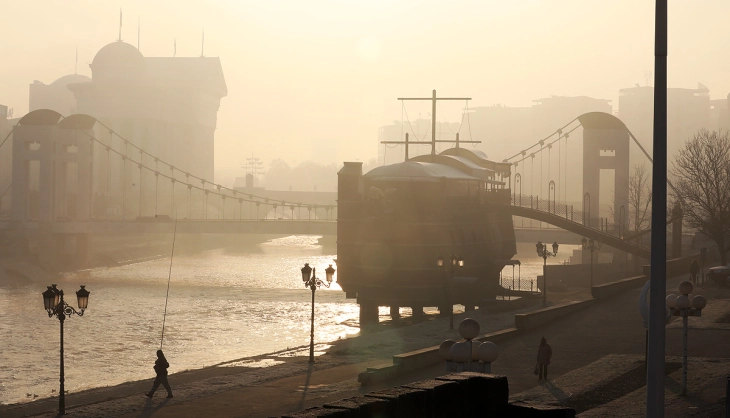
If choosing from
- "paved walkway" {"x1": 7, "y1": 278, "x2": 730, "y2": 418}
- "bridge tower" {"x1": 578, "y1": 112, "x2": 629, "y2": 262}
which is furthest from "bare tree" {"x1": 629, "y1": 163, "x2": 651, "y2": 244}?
"paved walkway" {"x1": 7, "y1": 278, "x2": 730, "y2": 418}

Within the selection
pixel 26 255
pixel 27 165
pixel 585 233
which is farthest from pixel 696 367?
pixel 27 165

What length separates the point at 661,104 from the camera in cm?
830

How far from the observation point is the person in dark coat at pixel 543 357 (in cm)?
2025

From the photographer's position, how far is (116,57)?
525 feet

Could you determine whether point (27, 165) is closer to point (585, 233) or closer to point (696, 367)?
point (585, 233)

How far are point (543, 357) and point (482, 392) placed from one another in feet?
32.3

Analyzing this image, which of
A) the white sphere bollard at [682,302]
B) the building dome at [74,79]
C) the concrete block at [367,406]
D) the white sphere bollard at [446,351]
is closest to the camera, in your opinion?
the concrete block at [367,406]

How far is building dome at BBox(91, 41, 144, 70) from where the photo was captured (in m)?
159

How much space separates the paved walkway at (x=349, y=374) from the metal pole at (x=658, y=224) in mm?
10676

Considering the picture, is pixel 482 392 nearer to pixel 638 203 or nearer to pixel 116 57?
pixel 638 203

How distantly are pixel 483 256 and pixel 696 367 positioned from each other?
95.6ft

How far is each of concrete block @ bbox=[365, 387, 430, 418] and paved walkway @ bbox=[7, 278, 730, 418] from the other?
859 centimetres

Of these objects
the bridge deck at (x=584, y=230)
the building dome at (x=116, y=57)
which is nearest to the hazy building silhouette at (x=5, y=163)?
the building dome at (x=116, y=57)

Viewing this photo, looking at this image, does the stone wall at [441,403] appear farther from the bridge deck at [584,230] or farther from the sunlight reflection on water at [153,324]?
the bridge deck at [584,230]
